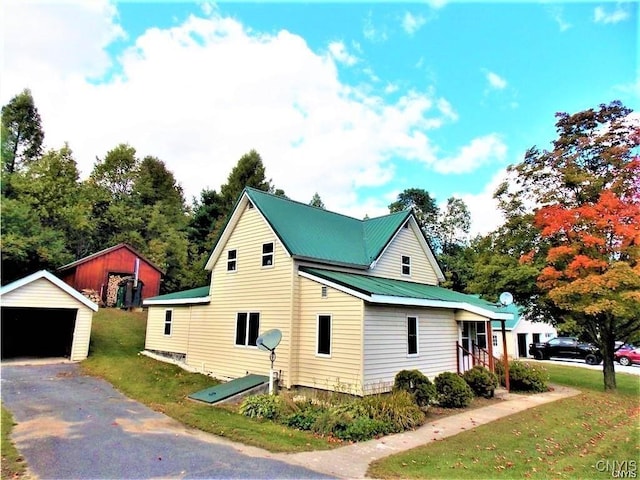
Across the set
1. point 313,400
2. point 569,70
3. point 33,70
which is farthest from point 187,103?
point 569,70

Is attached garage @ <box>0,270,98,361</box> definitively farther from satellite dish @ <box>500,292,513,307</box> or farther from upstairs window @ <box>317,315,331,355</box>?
satellite dish @ <box>500,292,513,307</box>

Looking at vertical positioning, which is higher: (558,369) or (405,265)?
(405,265)

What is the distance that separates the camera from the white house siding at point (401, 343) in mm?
12242

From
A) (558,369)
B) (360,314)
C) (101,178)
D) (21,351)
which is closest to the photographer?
(360,314)

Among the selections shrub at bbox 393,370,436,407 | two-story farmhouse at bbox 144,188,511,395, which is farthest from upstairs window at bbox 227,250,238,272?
shrub at bbox 393,370,436,407

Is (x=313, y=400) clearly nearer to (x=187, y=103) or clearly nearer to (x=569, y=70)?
(x=187, y=103)

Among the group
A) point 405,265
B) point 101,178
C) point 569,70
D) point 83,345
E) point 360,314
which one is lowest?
point 83,345

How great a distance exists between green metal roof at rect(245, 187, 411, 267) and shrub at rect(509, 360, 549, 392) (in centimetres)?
759

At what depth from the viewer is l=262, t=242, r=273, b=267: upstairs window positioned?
610 inches

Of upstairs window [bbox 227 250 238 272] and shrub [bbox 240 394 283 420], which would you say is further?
upstairs window [bbox 227 250 238 272]

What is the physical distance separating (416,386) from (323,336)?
11.0 feet

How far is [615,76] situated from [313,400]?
17855 millimetres

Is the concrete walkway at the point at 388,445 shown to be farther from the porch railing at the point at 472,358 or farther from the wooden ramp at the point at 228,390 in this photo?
the wooden ramp at the point at 228,390

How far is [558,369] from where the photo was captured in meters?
24.7
